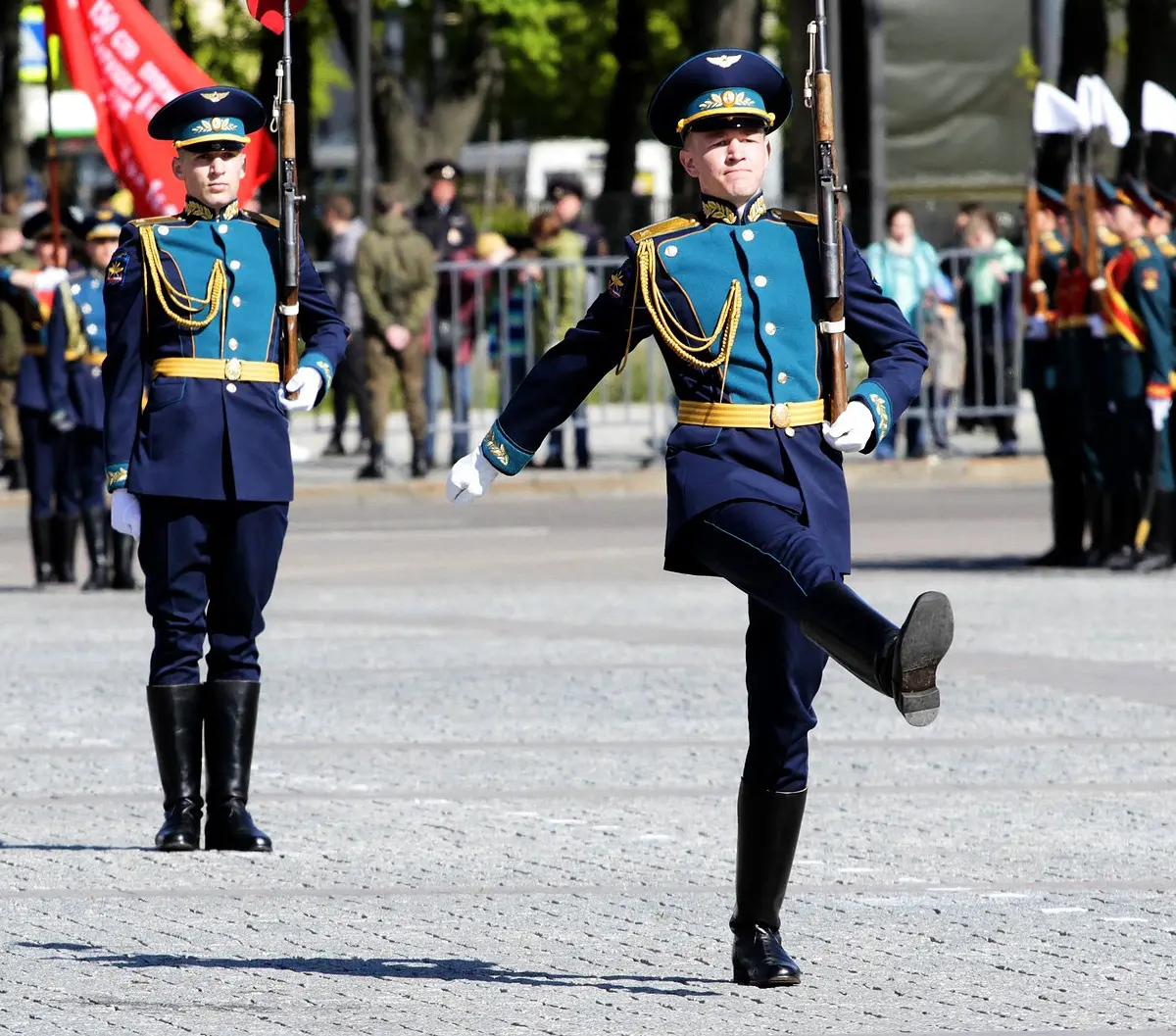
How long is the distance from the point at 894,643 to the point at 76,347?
1002 cm

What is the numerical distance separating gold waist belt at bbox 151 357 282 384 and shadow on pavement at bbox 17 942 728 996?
6.14 feet

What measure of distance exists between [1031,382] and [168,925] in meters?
10.0

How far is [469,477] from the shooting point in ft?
21.0

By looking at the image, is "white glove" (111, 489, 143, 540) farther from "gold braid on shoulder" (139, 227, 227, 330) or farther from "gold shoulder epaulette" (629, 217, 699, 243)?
"gold shoulder epaulette" (629, 217, 699, 243)

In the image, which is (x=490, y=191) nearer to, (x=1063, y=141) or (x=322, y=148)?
(x=322, y=148)

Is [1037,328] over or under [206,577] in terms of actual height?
over

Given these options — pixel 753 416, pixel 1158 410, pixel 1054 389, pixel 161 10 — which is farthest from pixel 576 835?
pixel 161 10

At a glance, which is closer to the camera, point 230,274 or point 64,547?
point 230,274

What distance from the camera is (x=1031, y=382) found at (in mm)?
16172

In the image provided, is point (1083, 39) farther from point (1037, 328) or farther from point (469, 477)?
point (469, 477)

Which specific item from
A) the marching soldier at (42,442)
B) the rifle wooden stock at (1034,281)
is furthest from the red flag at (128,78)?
the rifle wooden stock at (1034,281)

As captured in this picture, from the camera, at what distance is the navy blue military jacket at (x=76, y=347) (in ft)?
49.4

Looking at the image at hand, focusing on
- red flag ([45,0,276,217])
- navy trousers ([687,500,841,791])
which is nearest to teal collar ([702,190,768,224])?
navy trousers ([687,500,841,791])

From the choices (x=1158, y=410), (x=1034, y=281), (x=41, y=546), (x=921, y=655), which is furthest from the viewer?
(x=1034, y=281)
